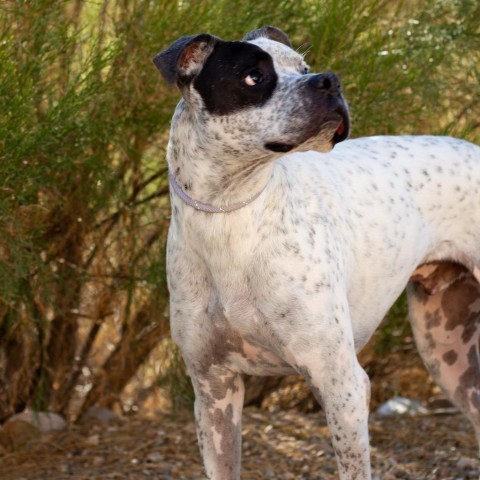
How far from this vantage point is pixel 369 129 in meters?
5.76

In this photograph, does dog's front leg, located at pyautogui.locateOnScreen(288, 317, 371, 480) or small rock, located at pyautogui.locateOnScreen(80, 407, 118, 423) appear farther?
small rock, located at pyautogui.locateOnScreen(80, 407, 118, 423)

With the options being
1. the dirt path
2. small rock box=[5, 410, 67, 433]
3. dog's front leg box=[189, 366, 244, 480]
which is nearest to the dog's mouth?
dog's front leg box=[189, 366, 244, 480]

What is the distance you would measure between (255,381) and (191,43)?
3.33 metres

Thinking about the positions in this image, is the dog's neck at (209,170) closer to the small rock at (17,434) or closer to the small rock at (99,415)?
the small rock at (17,434)

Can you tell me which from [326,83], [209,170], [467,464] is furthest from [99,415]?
[326,83]

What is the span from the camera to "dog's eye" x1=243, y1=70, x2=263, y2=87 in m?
3.85

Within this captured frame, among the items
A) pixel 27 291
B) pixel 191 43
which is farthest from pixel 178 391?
pixel 191 43

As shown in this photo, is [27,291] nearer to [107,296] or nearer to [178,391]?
[107,296]

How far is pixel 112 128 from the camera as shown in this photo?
5426 mm

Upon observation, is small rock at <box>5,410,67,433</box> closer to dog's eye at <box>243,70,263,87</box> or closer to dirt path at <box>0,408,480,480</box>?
dirt path at <box>0,408,480,480</box>

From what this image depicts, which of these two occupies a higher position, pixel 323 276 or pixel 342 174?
pixel 342 174

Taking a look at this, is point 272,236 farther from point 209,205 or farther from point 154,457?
point 154,457

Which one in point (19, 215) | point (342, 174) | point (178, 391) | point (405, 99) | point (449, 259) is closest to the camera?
point (342, 174)

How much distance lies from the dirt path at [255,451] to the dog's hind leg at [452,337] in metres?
0.53
